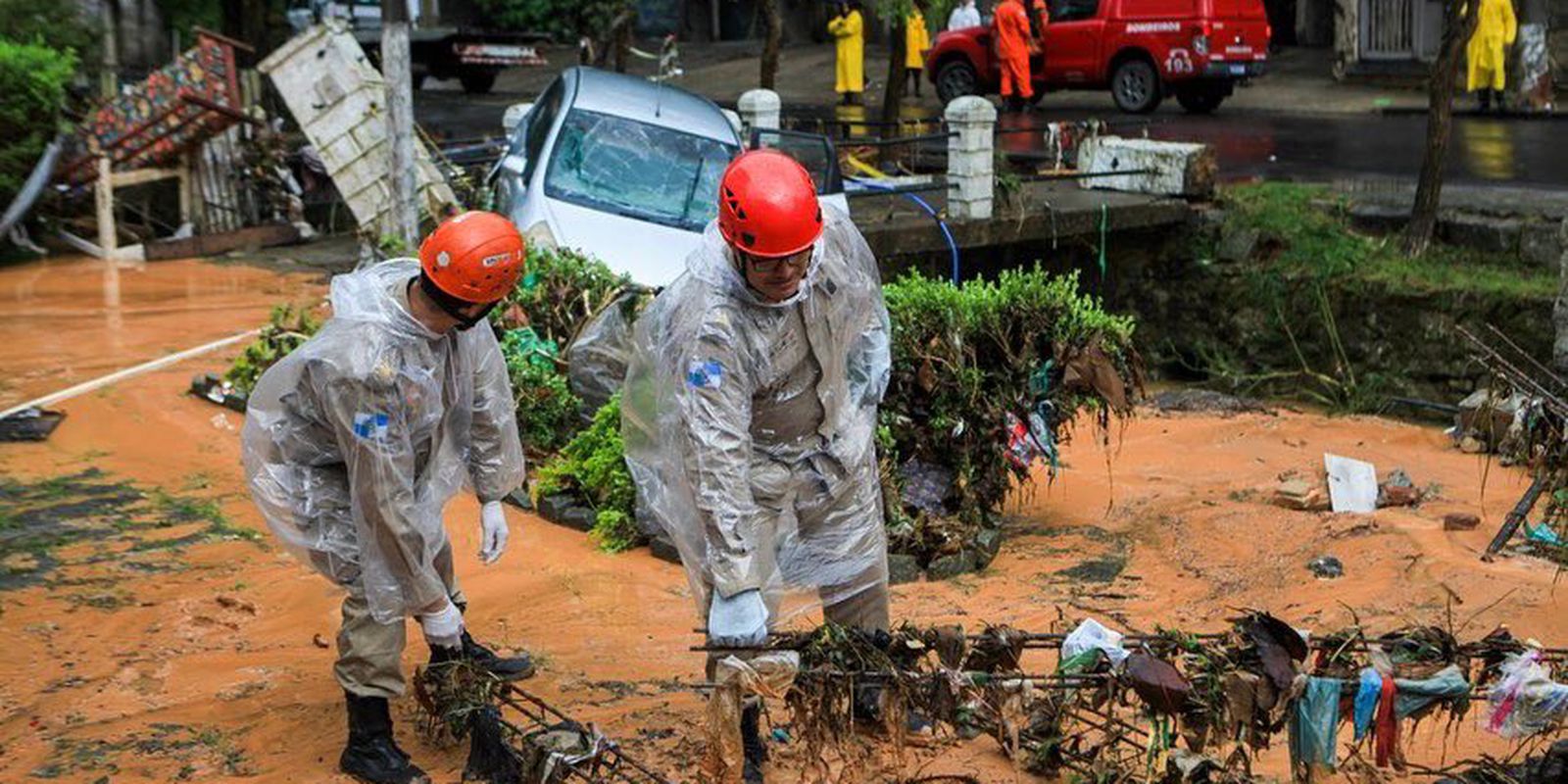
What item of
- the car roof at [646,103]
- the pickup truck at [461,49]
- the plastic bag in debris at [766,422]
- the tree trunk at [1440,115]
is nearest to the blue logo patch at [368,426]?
the plastic bag in debris at [766,422]

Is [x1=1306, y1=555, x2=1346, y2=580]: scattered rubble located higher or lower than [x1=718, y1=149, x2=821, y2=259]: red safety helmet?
lower

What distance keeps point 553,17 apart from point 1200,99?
35.9ft

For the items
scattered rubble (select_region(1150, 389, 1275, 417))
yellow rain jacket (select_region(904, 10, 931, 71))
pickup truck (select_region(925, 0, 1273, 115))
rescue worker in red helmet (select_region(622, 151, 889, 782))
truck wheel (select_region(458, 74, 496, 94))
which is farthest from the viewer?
truck wheel (select_region(458, 74, 496, 94))

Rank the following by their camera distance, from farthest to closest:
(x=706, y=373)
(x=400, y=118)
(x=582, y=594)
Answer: (x=400, y=118) → (x=582, y=594) → (x=706, y=373)

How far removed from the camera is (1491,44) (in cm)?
1911

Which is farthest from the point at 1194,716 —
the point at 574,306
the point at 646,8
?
the point at 646,8

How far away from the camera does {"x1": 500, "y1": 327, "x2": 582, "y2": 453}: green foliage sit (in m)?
8.62

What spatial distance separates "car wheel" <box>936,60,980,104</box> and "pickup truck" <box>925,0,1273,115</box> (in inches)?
0.5

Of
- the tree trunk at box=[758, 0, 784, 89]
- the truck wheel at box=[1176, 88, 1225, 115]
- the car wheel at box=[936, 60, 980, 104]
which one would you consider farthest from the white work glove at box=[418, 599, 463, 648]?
the car wheel at box=[936, 60, 980, 104]

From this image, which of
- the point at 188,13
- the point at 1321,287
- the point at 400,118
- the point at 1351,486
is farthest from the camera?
the point at 188,13

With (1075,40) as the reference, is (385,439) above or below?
below

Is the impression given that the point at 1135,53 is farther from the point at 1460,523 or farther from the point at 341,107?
the point at 1460,523

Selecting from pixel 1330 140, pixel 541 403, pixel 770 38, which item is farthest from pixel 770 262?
pixel 1330 140

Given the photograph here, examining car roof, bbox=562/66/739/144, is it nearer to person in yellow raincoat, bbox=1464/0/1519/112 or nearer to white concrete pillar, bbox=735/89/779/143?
white concrete pillar, bbox=735/89/779/143
